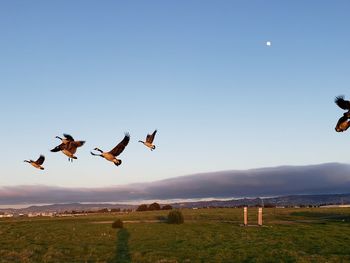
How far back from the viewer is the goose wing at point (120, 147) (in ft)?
57.7

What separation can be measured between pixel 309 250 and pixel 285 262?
6.78 m

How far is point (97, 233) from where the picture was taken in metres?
59.2

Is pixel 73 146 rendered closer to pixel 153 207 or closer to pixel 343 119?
pixel 343 119

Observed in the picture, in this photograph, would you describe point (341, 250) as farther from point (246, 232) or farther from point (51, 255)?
point (51, 255)

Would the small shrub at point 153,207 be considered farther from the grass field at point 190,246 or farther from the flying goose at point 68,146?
the flying goose at point 68,146

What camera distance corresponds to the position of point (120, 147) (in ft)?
59.5

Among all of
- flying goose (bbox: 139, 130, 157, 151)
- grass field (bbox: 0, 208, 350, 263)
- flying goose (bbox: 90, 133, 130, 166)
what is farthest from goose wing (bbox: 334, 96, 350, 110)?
grass field (bbox: 0, 208, 350, 263)

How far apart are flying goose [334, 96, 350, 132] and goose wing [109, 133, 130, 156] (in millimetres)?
10087

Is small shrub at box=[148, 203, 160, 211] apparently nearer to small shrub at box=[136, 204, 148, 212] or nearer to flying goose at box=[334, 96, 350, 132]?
small shrub at box=[136, 204, 148, 212]

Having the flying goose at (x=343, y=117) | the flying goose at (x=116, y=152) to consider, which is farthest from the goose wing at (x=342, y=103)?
the flying goose at (x=116, y=152)

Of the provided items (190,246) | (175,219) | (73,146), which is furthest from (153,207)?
(73,146)

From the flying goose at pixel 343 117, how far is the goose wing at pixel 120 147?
33.1 feet

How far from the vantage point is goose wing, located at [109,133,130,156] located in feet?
57.7

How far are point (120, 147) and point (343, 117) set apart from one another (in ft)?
35.9
